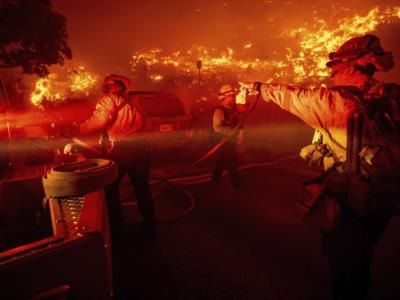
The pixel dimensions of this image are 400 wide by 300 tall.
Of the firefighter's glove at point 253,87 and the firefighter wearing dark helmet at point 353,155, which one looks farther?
the firefighter's glove at point 253,87

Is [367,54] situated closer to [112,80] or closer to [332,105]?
[332,105]

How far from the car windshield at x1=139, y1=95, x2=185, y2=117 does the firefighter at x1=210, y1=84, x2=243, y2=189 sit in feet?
8.39

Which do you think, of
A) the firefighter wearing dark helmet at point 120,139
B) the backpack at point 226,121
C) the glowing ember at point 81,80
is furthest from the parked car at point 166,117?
the glowing ember at point 81,80

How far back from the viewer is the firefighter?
5.63 metres

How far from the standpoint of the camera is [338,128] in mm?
1989

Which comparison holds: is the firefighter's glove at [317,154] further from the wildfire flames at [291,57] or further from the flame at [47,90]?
the flame at [47,90]

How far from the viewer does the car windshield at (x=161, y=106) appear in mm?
8039

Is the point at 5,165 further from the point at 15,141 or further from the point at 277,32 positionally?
the point at 277,32

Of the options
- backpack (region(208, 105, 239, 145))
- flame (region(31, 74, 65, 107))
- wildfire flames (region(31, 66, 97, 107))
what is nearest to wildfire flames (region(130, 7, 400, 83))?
wildfire flames (region(31, 66, 97, 107))

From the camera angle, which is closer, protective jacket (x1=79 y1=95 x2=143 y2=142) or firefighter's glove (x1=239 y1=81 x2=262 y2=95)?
firefighter's glove (x1=239 y1=81 x2=262 y2=95)

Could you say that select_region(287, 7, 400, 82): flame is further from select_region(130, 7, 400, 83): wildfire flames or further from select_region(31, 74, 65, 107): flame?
select_region(31, 74, 65, 107): flame

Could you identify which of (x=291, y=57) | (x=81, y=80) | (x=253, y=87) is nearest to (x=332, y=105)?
(x=253, y=87)

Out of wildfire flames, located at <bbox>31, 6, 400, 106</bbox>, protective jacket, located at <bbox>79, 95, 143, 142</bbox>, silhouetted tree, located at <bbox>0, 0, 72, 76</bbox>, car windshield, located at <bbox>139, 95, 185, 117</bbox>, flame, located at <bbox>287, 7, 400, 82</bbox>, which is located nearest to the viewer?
protective jacket, located at <bbox>79, 95, 143, 142</bbox>

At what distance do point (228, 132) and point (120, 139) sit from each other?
106 inches
